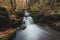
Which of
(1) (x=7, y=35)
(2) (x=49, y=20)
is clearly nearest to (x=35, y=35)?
(1) (x=7, y=35)

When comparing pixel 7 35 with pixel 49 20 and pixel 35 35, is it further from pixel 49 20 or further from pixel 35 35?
pixel 49 20

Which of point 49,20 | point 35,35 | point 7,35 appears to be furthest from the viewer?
point 49,20

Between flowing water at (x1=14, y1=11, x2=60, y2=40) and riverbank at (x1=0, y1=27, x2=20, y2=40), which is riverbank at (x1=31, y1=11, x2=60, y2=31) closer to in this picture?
flowing water at (x1=14, y1=11, x2=60, y2=40)

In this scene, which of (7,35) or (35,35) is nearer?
(7,35)

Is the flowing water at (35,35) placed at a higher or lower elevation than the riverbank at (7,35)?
lower

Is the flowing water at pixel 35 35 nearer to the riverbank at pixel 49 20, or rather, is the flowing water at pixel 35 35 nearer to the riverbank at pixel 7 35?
the riverbank at pixel 7 35

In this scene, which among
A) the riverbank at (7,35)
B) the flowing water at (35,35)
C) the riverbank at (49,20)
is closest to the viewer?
the riverbank at (7,35)

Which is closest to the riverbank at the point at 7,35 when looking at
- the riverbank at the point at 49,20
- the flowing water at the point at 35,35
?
the flowing water at the point at 35,35

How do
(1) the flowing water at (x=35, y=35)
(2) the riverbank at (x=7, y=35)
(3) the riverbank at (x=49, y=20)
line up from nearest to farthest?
(2) the riverbank at (x=7, y=35)
(1) the flowing water at (x=35, y=35)
(3) the riverbank at (x=49, y=20)

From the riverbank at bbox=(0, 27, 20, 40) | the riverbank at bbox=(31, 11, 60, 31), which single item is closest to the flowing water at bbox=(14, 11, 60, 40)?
the riverbank at bbox=(0, 27, 20, 40)

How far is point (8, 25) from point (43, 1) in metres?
16.0

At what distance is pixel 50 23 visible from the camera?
66.1ft

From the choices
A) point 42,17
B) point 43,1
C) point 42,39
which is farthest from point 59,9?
point 42,39

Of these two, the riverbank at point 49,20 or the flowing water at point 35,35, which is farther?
the riverbank at point 49,20
